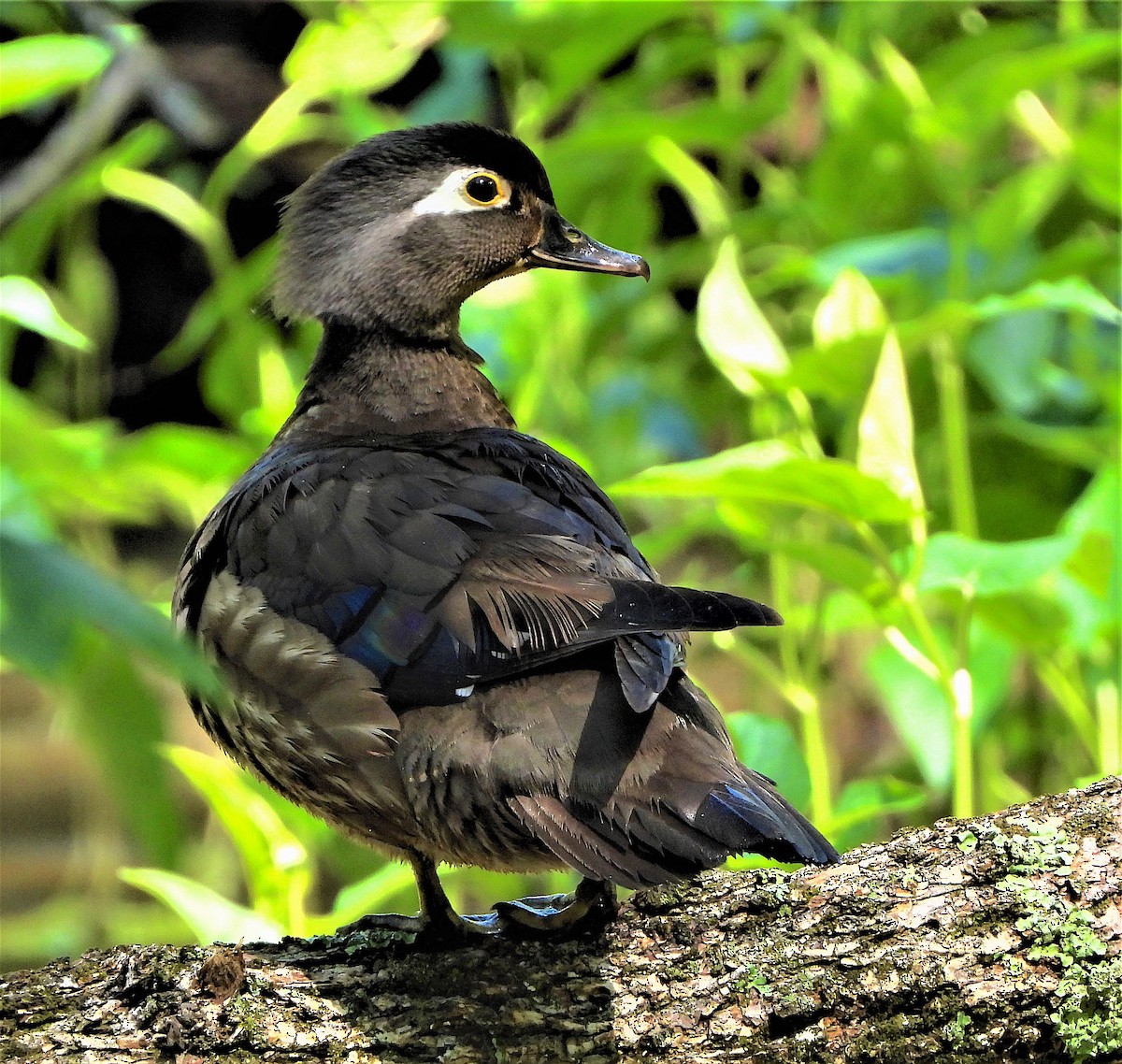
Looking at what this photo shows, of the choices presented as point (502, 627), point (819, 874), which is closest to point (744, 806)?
point (819, 874)

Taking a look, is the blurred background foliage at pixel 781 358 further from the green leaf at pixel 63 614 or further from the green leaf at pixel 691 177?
the green leaf at pixel 63 614

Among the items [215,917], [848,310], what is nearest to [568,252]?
[848,310]

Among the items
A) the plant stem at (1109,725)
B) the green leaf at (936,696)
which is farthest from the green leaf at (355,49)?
the plant stem at (1109,725)

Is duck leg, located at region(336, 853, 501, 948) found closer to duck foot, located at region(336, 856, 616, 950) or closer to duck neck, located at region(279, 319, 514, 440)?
duck foot, located at region(336, 856, 616, 950)

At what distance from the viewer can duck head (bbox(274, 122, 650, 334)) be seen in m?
1.81

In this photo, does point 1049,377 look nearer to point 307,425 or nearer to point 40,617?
point 307,425

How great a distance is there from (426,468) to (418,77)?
299 cm

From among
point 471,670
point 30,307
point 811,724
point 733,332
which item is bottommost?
point 811,724

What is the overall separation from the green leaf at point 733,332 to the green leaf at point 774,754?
0.43 m

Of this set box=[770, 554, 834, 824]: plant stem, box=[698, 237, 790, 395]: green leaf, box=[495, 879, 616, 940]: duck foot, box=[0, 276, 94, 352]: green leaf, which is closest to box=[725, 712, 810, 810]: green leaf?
box=[770, 554, 834, 824]: plant stem

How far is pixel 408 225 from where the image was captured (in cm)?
182

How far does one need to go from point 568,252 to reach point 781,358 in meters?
0.32

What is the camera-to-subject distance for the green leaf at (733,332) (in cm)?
178

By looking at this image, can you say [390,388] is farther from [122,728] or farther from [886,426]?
[122,728]
